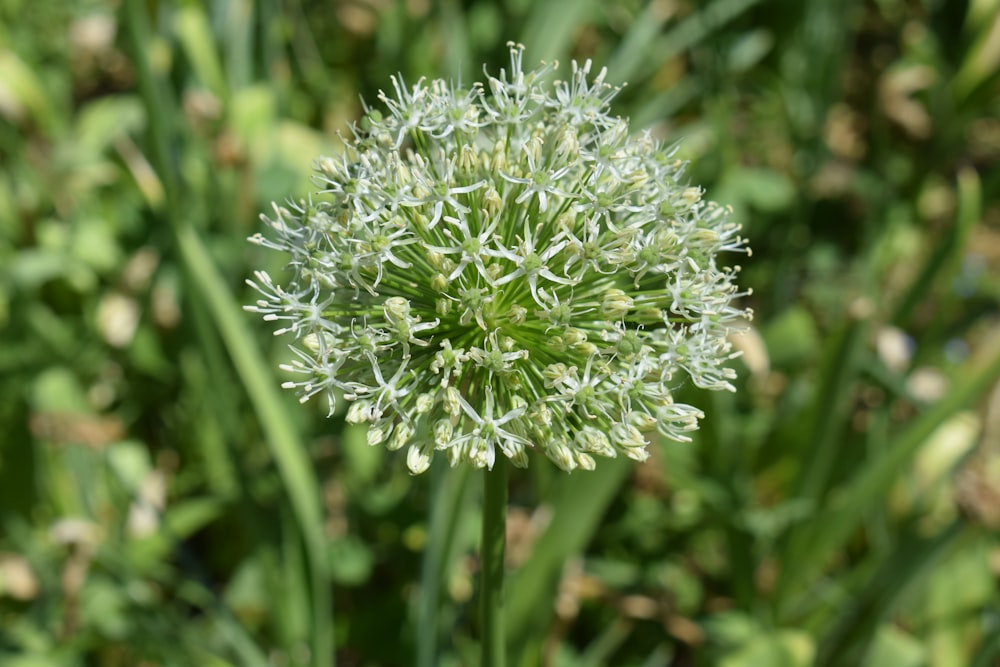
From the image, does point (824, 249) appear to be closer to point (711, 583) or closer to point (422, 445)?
point (711, 583)

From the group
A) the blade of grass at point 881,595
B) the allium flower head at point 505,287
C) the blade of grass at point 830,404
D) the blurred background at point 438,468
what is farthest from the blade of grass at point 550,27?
the blade of grass at point 881,595

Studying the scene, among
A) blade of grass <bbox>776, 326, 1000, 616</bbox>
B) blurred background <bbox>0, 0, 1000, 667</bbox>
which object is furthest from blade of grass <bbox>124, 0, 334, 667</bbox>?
blade of grass <bbox>776, 326, 1000, 616</bbox>

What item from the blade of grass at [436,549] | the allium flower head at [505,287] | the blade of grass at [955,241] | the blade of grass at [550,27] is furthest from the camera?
the blade of grass at [550,27]

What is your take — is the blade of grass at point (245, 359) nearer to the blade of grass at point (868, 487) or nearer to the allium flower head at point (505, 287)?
the allium flower head at point (505, 287)

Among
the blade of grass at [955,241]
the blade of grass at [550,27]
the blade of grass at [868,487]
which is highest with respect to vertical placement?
the blade of grass at [550,27]

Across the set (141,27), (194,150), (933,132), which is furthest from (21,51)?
(933,132)

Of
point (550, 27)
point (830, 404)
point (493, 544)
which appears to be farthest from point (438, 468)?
point (550, 27)

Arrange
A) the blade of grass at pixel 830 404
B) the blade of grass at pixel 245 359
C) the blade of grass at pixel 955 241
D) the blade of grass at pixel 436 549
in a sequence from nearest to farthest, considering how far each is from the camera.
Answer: the blade of grass at pixel 436 549
the blade of grass at pixel 245 359
the blade of grass at pixel 830 404
the blade of grass at pixel 955 241

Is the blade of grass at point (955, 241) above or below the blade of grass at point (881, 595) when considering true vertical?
above
